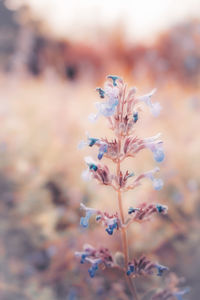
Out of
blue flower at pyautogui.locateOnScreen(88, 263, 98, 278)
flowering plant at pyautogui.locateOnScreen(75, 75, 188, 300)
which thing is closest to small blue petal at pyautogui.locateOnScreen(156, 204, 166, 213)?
flowering plant at pyautogui.locateOnScreen(75, 75, 188, 300)

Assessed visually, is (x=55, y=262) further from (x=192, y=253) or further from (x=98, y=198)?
(x=192, y=253)

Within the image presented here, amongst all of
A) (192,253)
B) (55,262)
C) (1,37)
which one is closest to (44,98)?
(1,37)

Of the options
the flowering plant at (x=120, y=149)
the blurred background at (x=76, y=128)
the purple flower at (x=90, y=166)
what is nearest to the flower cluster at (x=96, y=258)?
the flowering plant at (x=120, y=149)

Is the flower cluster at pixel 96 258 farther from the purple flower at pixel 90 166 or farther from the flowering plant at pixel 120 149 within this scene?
the purple flower at pixel 90 166

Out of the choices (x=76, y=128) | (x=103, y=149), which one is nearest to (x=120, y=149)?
(x=103, y=149)

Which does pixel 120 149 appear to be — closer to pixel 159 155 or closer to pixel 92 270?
pixel 159 155

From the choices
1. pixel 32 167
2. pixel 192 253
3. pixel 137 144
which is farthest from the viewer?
pixel 32 167

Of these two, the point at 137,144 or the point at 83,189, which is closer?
the point at 137,144

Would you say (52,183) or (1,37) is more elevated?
(1,37)
